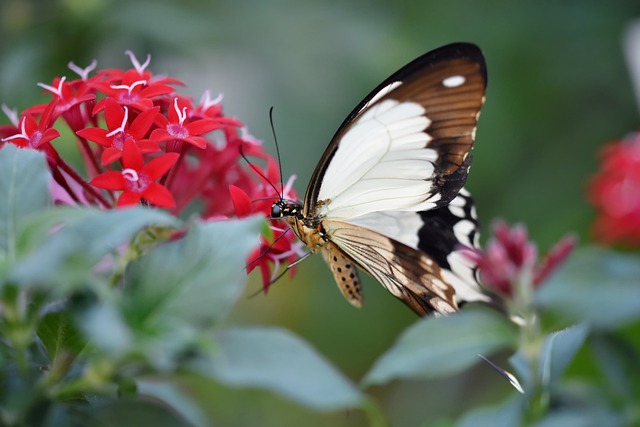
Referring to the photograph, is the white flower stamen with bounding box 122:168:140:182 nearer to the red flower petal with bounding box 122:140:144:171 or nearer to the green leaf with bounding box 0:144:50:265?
the red flower petal with bounding box 122:140:144:171

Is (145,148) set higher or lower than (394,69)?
higher

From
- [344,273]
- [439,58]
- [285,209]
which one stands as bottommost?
[344,273]

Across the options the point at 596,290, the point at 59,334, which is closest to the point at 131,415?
the point at 59,334

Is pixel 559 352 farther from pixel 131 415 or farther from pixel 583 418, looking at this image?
pixel 131 415

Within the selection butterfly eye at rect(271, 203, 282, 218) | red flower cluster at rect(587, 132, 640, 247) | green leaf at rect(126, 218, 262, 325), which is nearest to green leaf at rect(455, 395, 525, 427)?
green leaf at rect(126, 218, 262, 325)

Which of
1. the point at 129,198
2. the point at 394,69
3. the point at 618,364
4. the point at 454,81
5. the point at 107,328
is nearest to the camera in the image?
the point at 107,328

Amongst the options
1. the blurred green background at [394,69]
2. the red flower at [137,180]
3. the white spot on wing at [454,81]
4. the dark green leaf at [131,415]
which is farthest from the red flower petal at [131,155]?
the blurred green background at [394,69]

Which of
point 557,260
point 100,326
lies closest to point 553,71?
point 557,260
